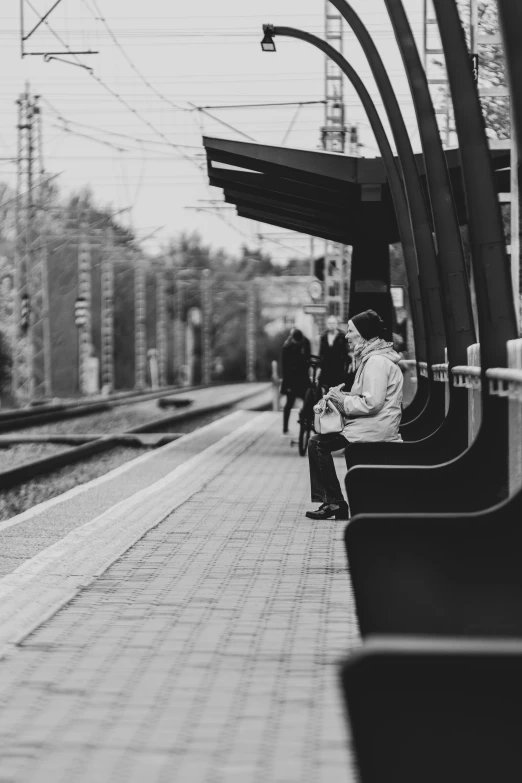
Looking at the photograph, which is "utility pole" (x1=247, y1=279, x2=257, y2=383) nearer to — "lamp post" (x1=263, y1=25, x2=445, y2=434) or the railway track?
the railway track

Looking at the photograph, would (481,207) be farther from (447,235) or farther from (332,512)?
(332,512)

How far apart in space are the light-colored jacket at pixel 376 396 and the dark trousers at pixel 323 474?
2.10 ft

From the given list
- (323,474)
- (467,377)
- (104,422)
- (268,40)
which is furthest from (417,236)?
(104,422)

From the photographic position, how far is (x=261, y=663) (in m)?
5.95

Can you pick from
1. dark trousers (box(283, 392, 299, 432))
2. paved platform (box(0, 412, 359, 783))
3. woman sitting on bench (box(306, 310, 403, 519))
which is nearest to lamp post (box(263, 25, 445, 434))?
woman sitting on bench (box(306, 310, 403, 519))

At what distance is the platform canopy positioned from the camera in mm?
15523

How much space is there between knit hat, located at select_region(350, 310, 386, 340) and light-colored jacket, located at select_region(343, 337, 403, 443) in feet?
0.20

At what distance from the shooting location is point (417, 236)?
1408 cm

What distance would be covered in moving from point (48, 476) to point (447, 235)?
10.9 meters

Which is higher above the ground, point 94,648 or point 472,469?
point 472,469

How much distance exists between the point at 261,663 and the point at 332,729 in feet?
3.74

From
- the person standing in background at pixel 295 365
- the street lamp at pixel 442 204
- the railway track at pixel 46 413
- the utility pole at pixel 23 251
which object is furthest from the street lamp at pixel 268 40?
the utility pole at pixel 23 251

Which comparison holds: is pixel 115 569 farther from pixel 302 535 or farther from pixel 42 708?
pixel 42 708

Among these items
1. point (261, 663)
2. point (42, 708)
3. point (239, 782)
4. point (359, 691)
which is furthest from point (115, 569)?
point (359, 691)
